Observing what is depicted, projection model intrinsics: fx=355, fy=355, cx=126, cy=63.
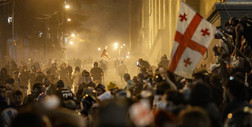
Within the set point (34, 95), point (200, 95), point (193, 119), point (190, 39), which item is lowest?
point (34, 95)

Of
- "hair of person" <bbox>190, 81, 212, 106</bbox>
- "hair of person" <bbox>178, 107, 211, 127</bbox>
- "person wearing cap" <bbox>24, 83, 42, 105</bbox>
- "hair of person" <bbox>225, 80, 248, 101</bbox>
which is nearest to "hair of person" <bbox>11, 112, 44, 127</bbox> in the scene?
"hair of person" <bbox>178, 107, 211, 127</bbox>

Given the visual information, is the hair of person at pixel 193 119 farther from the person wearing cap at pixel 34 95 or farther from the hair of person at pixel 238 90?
the person wearing cap at pixel 34 95

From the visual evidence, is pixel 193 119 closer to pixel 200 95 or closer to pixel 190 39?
pixel 200 95

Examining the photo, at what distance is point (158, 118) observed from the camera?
3.86 m

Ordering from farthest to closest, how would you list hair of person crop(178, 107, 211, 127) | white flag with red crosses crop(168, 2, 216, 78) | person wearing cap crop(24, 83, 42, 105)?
person wearing cap crop(24, 83, 42, 105)
white flag with red crosses crop(168, 2, 216, 78)
hair of person crop(178, 107, 211, 127)

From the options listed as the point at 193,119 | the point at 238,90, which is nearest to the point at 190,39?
the point at 238,90

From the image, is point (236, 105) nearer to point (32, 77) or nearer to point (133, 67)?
point (32, 77)

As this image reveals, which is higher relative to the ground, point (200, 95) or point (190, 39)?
point (190, 39)

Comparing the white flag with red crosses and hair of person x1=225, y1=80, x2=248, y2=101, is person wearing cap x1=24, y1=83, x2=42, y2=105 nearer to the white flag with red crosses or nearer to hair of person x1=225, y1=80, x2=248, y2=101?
the white flag with red crosses

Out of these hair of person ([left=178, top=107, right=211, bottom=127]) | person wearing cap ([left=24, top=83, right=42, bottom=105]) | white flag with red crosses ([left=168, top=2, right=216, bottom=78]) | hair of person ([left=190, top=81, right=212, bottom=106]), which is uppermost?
white flag with red crosses ([left=168, top=2, right=216, bottom=78])

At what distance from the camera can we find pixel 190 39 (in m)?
7.72

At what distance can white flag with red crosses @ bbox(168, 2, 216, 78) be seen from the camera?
7.57m

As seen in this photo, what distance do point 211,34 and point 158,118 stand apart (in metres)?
4.15

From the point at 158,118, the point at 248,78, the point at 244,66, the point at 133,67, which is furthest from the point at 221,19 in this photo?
the point at 133,67
